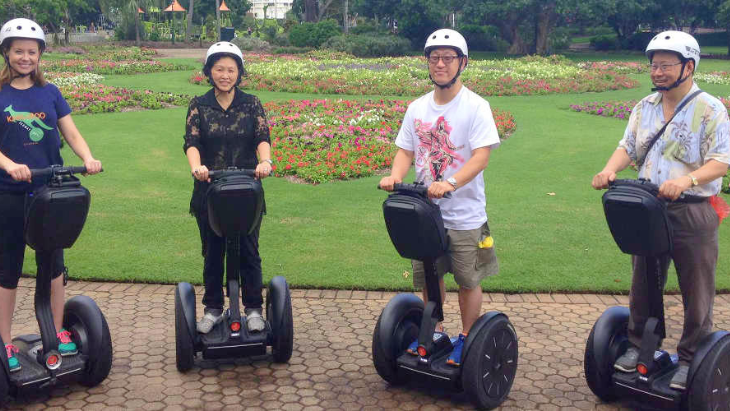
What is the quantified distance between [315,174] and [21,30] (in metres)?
6.69

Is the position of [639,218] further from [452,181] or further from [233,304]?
[233,304]

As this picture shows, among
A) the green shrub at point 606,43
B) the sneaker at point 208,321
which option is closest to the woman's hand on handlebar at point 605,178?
the sneaker at point 208,321

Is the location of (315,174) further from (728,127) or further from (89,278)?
(728,127)

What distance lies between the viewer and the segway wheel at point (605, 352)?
430 centimetres

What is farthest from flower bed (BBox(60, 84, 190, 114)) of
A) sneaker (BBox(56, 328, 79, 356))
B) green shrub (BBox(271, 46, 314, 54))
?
green shrub (BBox(271, 46, 314, 54))

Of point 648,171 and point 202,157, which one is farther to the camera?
point 202,157

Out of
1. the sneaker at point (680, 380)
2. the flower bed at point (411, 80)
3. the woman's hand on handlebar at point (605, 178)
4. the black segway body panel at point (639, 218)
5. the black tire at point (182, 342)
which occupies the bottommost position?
the black tire at point (182, 342)

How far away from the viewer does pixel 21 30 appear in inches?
169

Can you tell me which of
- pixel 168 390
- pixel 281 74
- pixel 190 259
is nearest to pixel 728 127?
pixel 168 390

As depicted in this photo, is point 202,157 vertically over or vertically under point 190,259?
over

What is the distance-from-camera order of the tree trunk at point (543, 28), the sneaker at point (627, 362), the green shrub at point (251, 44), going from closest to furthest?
1. the sneaker at point (627, 362)
2. the tree trunk at point (543, 28)
3. the green shrub at point (251, 44)

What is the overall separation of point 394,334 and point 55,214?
196 cm

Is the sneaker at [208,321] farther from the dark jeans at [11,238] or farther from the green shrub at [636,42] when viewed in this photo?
the green shrub at [636,42]

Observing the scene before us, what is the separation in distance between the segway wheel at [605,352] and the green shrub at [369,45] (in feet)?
118
